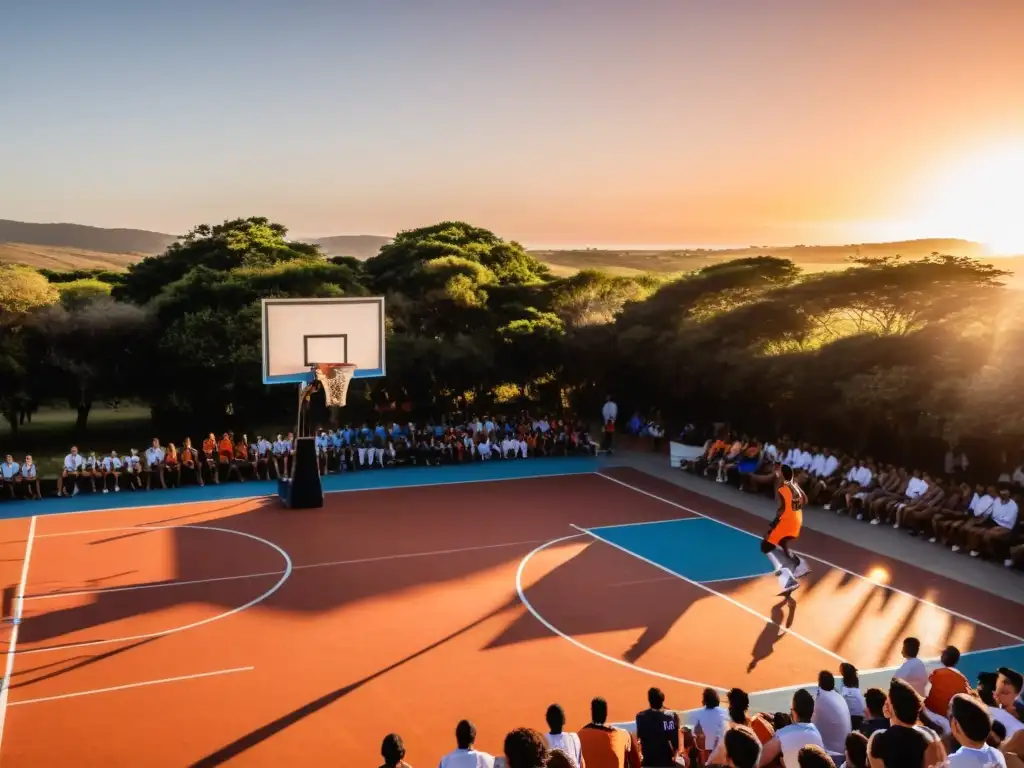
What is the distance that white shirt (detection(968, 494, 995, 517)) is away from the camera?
16469 millimetres

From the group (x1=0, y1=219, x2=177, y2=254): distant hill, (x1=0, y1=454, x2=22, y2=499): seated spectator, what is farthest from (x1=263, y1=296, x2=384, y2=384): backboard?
(x1=0, y1=219, x2=177, y2=254): distant hill

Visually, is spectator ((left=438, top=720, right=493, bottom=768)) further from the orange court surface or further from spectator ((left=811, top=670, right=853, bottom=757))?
spectator ((left=811, top=670, right=853, bottom=757))

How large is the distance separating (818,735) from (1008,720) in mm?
1625

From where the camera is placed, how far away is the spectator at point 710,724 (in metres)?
8.01

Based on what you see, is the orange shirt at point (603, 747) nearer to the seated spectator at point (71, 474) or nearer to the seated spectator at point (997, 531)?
the seated spectator at point (997, 531)

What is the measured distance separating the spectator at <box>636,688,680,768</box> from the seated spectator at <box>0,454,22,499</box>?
58.8ft

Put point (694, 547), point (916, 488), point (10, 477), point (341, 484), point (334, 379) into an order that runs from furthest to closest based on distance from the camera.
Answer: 1. point (341, 484)
2. point (10, 477)
3. point (334, 379)
4. point (916, 488)
5. point (694, 547)

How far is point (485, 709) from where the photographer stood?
10570 millimetres

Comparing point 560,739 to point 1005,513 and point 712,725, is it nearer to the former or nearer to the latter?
point 712,725

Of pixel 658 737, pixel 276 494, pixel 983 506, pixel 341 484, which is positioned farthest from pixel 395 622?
pixel 983 506

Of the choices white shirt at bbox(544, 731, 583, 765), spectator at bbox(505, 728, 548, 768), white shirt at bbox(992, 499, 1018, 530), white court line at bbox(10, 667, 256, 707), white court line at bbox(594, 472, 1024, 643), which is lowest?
white court line at bbox(10, 667, 256, 707)

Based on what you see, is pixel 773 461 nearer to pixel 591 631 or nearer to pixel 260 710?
pixel 591 631

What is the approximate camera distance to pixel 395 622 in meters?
13.4

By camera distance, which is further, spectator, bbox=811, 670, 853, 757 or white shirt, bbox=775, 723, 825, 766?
spectator, bbox=811, 670, 853, 757
